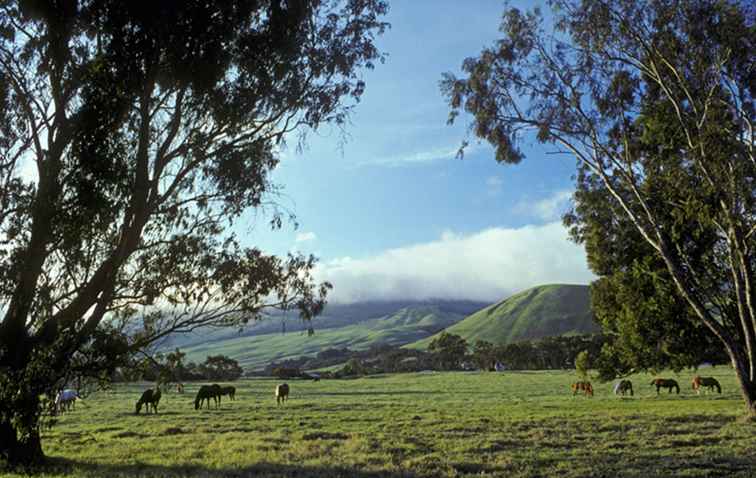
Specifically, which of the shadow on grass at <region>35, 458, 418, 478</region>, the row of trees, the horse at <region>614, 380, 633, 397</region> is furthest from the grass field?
the row of trees

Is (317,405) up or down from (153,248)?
down

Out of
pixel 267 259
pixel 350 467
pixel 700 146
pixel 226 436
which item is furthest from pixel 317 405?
pixel 700 146

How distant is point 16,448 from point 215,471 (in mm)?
5187

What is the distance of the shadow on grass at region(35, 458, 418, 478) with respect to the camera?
11469mm

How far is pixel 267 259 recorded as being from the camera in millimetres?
16047

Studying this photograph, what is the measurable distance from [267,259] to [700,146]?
15.5 meters

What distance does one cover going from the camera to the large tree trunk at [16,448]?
13062mm

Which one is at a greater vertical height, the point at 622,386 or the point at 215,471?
the point at 215,471

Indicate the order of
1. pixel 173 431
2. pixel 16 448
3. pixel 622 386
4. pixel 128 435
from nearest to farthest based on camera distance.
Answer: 1. pixel 16 448
2. pixel 128 435
3. pixel 173 431
4. pixel 622 386

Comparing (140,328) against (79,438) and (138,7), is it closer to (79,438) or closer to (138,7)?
(79,438)

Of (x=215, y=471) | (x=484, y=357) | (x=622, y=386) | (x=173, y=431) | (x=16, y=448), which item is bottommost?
(x=484, y=357)

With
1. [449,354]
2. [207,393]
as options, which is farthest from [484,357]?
[207,393]

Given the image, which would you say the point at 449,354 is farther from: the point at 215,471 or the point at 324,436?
the point at 215,471

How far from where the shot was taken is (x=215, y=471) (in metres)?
12.0
